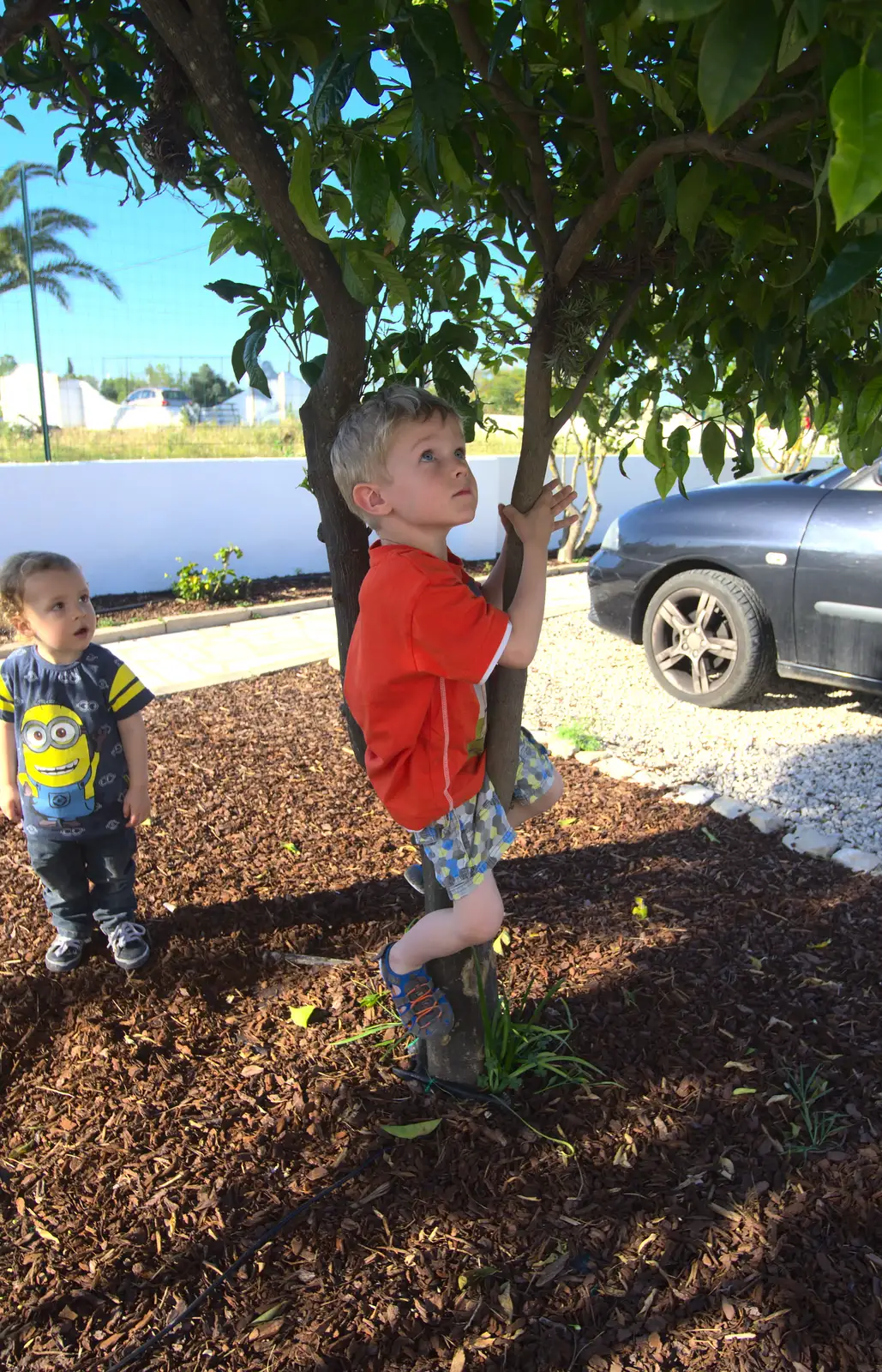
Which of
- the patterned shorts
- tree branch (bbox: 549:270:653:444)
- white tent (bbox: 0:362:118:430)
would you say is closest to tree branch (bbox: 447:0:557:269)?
tree branch (bbox: 549:270:653:444)

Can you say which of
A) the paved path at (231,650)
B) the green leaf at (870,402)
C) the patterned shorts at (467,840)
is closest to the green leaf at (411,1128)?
the patterned shorts at (467,840)

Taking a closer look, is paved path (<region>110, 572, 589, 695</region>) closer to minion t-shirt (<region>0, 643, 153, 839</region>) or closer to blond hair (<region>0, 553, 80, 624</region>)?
minion t-shirt (<region>0, 643, 153, 839</region>)

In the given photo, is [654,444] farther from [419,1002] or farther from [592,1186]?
[592,1186]

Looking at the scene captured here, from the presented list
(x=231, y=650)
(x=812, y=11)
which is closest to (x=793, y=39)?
(x=812, y=11)

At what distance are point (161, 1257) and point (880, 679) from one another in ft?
13.8

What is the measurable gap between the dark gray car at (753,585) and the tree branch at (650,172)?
136 inches

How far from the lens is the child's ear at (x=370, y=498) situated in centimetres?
196

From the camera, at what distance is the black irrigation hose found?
1.77 meters

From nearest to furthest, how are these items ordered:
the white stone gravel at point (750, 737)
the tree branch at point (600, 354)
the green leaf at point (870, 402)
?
1. the green leaf at point (870, 402)
2. the tree branch at point (600, 354)
3. the white stone gravel at point (750, 737)

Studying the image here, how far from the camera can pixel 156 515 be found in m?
9.81

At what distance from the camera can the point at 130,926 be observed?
2988 mm

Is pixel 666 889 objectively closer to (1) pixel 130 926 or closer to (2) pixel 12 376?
(1) pixel 130 926

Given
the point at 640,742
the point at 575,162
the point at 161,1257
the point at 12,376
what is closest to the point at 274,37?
the point at 575,162

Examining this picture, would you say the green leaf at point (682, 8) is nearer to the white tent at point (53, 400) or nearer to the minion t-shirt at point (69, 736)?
the minion t-shirt at point (69, 736)
